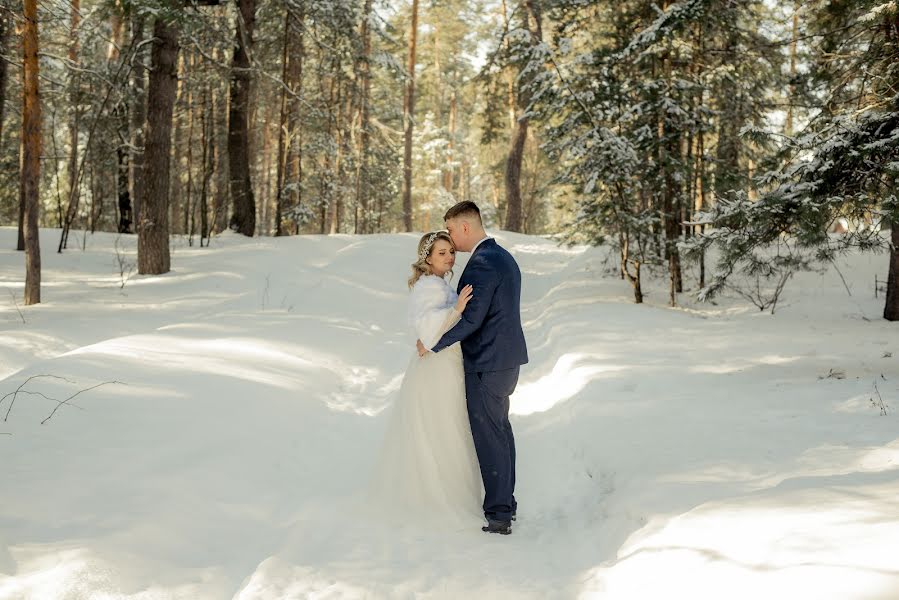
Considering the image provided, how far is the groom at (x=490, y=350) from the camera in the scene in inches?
159

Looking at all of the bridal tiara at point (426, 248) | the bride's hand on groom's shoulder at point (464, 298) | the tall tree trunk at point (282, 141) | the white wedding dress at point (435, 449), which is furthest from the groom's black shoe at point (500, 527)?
the tall tree trunk at point (282, 141)

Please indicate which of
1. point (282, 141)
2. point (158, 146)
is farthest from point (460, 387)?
point (282, 141)

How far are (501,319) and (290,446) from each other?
2.55 meters

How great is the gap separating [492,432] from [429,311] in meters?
0.95

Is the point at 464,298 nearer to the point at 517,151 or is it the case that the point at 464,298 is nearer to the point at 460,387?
the point at 460,387

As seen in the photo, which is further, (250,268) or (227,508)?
(250,268)

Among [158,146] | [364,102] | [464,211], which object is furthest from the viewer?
[364,102]

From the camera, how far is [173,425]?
16.8ft

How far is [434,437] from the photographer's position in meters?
4.35

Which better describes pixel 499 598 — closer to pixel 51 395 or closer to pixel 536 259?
pixel 51 395

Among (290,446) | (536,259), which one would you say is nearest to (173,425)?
(290,446)

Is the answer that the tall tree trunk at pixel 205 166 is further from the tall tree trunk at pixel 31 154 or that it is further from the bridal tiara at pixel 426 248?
the bridal tiara at pixel 426 248

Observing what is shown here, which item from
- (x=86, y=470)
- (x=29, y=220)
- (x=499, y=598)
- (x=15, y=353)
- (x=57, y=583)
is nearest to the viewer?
(x=57, y=583)

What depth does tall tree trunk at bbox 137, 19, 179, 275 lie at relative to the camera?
12.7 m
